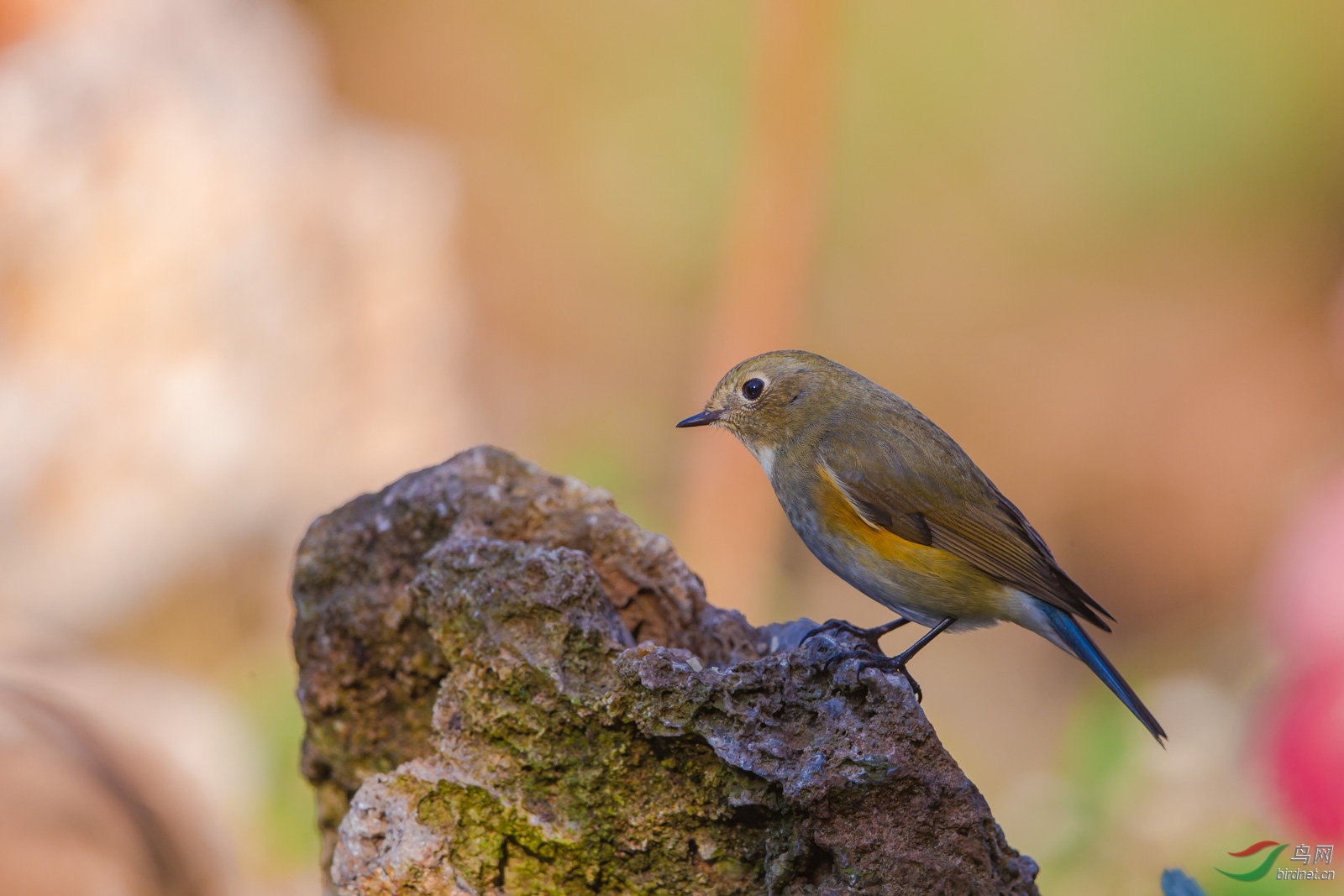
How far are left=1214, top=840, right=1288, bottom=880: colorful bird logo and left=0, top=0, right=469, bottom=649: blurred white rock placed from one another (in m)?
4.96

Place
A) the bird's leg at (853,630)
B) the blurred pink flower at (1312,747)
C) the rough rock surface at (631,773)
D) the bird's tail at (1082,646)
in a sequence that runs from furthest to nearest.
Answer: the blurred pink flower at (1312,747), the bird's tail at (1082,646), the bird's leg at (853,630), the rough rock surface at (631,773)

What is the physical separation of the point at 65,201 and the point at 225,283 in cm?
88

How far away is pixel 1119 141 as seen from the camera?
26.9ft

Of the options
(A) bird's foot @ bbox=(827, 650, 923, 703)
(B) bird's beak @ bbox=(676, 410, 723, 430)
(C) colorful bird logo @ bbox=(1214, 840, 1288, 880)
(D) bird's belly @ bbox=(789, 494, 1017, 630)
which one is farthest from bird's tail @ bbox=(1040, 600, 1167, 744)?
(C) colorful bird logo @ bbox=(1214, 840, 1288, 880)

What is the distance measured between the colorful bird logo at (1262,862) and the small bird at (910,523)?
2.00m

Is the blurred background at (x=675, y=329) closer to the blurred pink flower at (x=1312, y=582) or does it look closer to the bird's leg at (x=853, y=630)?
the blurred pink flower at (x=1312, y=582)

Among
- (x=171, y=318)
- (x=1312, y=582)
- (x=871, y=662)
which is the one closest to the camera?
(x=871, y=662)

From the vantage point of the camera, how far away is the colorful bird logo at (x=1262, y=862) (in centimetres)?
457

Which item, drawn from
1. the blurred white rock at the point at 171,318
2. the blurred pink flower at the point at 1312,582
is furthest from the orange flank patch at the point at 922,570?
the blurred white rock at the point at 171,318

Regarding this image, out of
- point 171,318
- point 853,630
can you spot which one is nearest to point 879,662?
point 853,630

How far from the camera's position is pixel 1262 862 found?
464 centimetres

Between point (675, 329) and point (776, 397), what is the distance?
5796 mm

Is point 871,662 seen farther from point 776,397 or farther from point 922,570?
point 776,397

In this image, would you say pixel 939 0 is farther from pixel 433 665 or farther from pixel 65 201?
pixel 433 665
